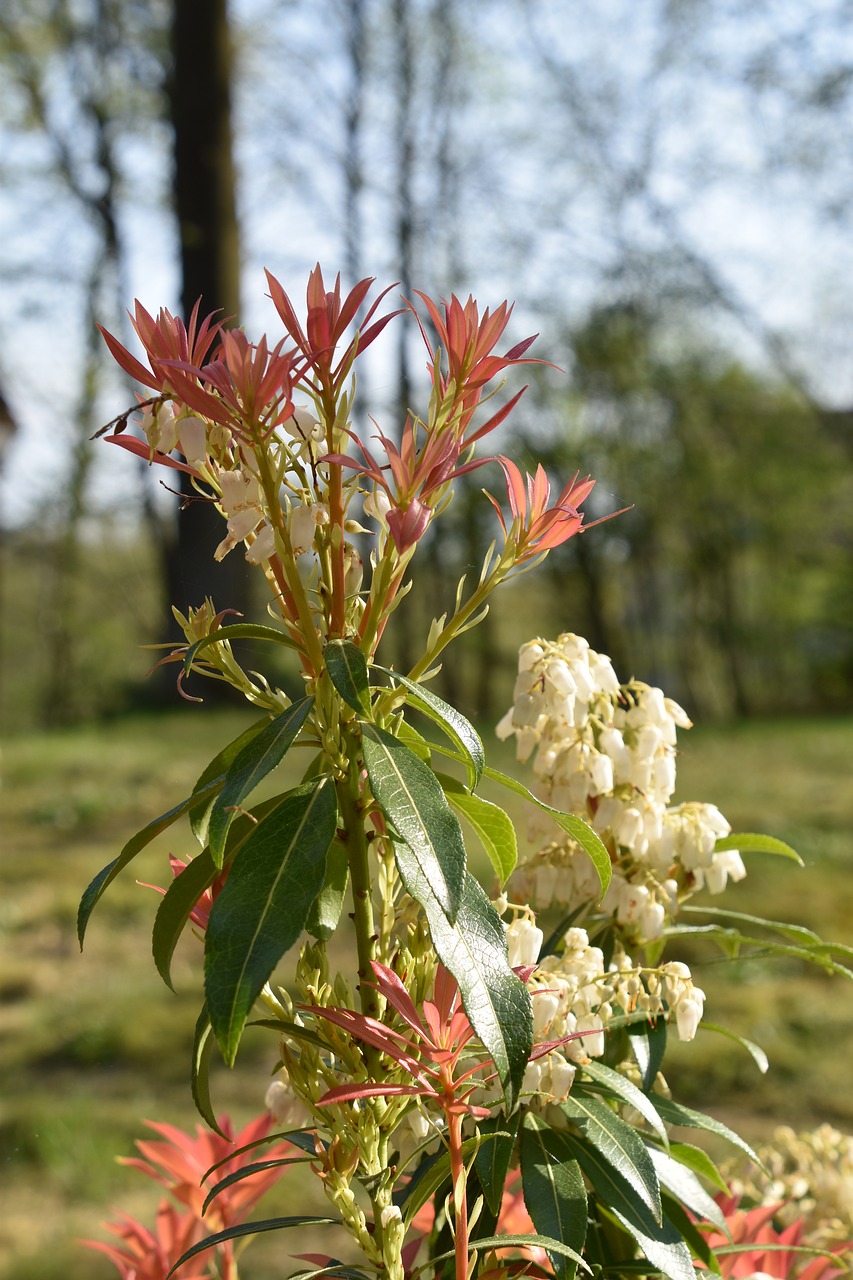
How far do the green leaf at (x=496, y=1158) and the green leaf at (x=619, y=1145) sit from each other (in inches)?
2.0

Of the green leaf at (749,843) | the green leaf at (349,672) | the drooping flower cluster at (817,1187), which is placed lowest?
the drooping flower cluster at (817,1187)

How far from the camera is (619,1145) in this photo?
2.42 ft

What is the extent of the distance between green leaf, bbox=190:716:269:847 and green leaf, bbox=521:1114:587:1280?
1.00 feet

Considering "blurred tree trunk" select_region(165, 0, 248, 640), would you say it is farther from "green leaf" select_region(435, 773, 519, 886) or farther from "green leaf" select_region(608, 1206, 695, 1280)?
"green leaf" select_region(608, 1206, 695, 1280)

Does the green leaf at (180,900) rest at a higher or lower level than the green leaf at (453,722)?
lower

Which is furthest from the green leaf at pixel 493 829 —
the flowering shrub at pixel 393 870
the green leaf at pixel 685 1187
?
the green leaf at pixel 685 1187

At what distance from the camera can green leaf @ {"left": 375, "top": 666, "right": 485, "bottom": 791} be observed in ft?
2.15

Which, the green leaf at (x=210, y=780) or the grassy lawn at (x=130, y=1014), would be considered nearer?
the green leaf at (x=210, y=780)

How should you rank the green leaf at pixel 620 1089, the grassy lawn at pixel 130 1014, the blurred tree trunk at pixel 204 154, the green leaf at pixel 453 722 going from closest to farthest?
the green leaf at pixel 453 722 → the green leaf at pixel 620 1089 → the grassy lawn at pixel 130 1014 → the blurred tree trunk at pixel 204 154

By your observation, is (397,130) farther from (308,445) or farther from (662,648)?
(308,445)

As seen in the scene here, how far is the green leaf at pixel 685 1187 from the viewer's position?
31.1 inches

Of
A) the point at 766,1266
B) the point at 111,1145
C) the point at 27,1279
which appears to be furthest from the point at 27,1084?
the point at 766,1266

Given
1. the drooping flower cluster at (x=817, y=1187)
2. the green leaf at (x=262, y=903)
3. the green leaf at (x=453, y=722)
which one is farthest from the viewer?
the drooping flower cluster at (x=817, y=1187)

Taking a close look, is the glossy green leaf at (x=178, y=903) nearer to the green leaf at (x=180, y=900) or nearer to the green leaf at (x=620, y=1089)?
the green leaf at (x=180, y=900)
